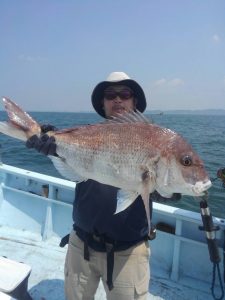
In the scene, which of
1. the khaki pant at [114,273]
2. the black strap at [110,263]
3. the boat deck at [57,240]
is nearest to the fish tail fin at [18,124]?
the khaki pant at [114,273]

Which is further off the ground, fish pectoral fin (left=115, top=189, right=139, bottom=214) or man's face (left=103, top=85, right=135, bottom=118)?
man's face (left=103, top=85, right=135, bottom=118)

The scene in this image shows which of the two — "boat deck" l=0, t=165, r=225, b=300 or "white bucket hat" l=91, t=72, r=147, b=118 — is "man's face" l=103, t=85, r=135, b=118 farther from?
"boat deck" l=0, t=165, r=225, b=300

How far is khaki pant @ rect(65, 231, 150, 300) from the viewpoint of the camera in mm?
2850

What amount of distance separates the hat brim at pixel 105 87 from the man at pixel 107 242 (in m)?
0.07

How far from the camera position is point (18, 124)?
2.77m

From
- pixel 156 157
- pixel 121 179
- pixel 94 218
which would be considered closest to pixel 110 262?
pixel 94 218

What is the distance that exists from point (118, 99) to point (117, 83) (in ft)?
0.56

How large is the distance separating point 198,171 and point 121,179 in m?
0.55

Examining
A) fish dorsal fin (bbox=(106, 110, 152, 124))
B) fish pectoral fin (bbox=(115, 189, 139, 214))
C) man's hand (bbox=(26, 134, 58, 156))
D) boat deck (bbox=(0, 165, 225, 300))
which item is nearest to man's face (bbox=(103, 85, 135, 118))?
fish dorsal fin (bbox=(106, 110, 152, 124))

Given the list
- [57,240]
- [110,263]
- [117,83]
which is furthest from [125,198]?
[57,240]

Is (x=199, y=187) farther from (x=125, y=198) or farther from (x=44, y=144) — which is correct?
(x=44, y=144)

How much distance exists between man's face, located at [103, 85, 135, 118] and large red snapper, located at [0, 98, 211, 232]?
0.54m

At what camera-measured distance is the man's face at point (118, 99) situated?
10.1 ft

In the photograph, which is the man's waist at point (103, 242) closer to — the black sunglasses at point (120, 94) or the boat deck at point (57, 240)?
the black sunglasses at point (120, 94)
